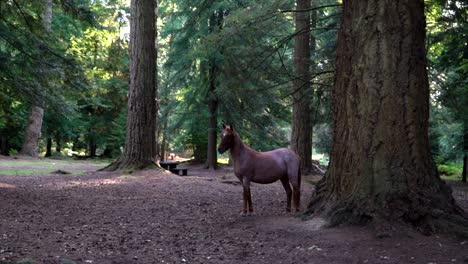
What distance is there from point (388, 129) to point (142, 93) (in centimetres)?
959

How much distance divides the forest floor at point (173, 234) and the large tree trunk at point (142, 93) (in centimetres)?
320

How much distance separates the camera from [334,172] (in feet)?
22.4

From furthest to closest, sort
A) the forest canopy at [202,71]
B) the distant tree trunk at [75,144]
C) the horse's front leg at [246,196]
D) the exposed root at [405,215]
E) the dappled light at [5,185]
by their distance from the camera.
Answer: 1. the distant tree trunk at [75,144]
2. the forest canopy at [202,71]
3. the dappled light at [5,185]
4. the horse's front leg at [246,196]
5. the exposed root at [405,215]

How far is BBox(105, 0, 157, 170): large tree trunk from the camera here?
563 inches

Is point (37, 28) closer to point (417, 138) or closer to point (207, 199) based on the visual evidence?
point (207, 199)

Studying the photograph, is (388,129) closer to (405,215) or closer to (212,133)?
(405,215)

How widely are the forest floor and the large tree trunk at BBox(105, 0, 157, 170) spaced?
3204 millimetres

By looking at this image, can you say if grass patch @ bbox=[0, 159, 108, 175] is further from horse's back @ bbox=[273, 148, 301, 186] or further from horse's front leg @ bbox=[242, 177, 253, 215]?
horse's back @ bbox=[273, 148, 301, 186]

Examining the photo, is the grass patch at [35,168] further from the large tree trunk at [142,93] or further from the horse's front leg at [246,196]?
the horse's front leg at [246,196]

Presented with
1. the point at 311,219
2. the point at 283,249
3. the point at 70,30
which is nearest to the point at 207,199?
the point at 311,219

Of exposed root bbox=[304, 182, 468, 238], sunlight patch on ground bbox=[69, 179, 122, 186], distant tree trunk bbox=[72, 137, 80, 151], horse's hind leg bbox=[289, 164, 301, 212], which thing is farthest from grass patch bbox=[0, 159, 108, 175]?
distant tree trunk bbox=[72, 137, 80, 151]

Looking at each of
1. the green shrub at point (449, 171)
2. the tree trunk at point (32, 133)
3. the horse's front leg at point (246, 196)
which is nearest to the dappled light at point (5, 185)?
the horse's front leg at point (246, 196)

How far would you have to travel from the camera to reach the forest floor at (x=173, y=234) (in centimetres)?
535

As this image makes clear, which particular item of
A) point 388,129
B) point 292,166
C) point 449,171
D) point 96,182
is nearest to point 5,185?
point 96,182
